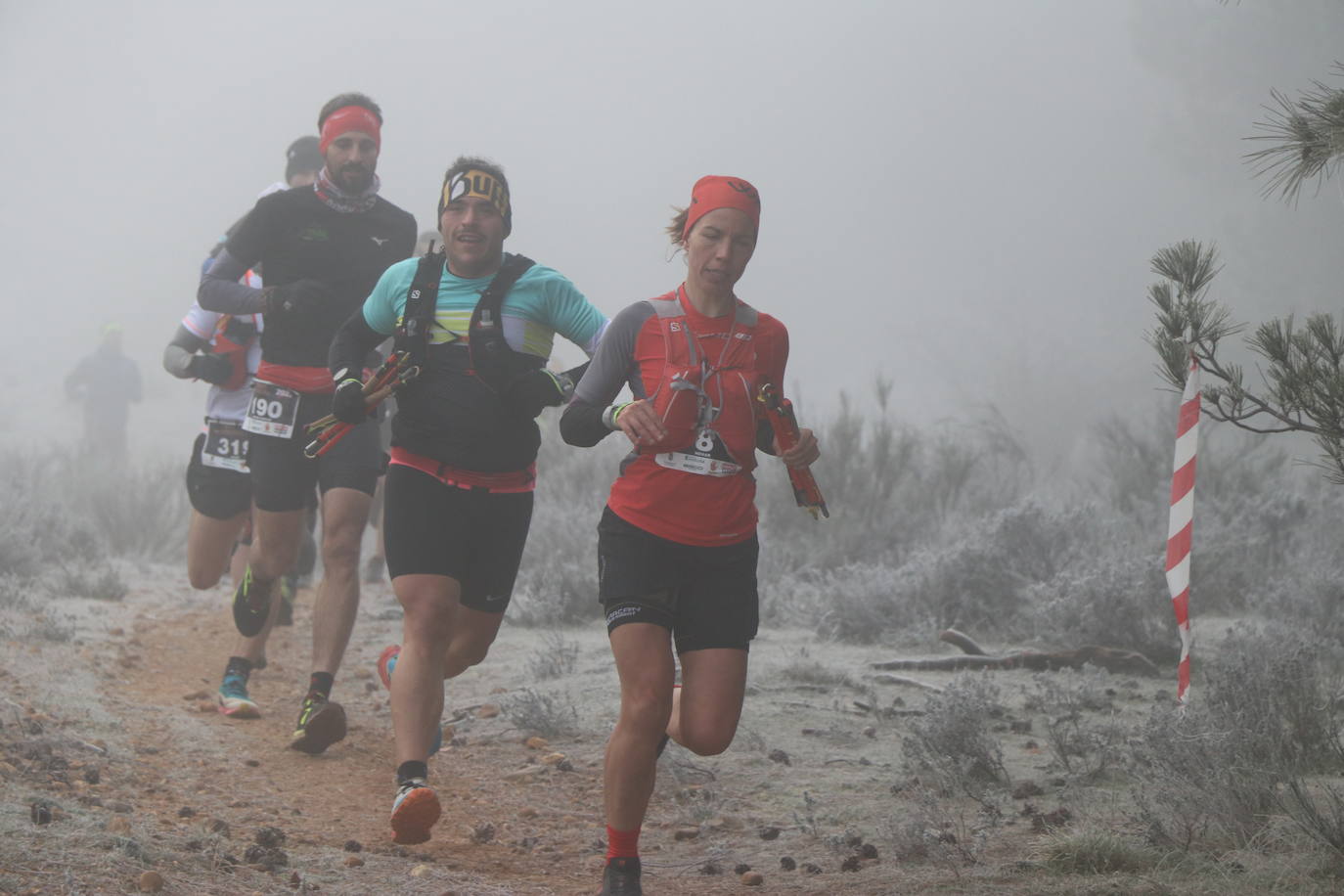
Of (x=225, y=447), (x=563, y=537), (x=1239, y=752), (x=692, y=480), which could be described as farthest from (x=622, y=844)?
(x=563, y=537)

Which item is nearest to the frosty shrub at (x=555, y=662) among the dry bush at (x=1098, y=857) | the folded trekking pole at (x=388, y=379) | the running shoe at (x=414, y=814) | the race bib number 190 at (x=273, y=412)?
the race bib number 190 at (x=273, y=412)

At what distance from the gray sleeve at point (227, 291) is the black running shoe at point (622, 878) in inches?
138

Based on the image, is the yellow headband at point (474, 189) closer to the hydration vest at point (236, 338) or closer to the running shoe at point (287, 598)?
the hydration vest at point (236, 338)

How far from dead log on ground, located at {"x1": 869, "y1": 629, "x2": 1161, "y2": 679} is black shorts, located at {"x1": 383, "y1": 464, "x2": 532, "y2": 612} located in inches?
134

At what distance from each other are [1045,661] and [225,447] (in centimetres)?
443

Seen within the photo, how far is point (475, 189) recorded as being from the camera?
16.3 feet

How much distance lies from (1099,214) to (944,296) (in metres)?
6.61

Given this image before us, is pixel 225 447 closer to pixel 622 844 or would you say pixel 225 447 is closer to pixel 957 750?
pixel 957 750

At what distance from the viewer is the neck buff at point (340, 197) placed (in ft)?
20.9

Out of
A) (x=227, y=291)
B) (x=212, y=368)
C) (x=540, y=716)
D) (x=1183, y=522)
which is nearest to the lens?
(x=1183, y=522)

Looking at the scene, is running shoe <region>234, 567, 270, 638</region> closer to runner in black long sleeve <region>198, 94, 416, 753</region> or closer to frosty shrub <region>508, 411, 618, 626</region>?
runner in black long sleeve <region>198, 94, 416, 753</region>

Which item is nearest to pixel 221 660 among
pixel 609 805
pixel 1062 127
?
pixel 609 805

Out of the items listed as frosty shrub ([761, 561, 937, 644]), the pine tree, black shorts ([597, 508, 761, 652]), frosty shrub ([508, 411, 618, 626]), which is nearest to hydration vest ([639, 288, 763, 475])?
black shorts ([597, 508, 761, 652])

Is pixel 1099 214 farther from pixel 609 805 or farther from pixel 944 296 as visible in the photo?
pixel 609 805
